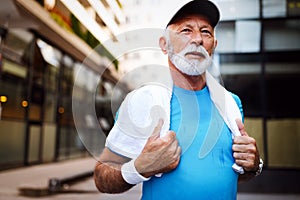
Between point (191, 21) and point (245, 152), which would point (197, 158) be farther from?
point (191, 21)

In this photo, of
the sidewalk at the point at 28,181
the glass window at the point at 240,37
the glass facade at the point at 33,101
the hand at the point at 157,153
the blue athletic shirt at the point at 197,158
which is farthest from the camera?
the glass facade at the point at 33,101

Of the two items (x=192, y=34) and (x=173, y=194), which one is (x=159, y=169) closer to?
(x=173, y=194)

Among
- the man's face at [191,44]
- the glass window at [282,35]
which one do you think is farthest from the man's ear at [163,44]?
the glass window at [282,35]

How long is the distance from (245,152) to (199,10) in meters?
0.45

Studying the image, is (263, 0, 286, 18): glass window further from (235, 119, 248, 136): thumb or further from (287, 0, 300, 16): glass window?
(235, 119, 248, 136): thumb

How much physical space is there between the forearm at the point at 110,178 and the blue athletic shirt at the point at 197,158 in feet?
0.25

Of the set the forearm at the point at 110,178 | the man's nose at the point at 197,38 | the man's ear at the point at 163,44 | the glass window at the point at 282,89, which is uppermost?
the glass window at the point at 282,89

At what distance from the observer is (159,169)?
3.20 feet

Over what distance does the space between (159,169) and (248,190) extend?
283 inches

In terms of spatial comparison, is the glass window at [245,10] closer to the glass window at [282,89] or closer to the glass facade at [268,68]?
the glass facade at [268,68]

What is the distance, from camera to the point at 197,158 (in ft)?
3.51

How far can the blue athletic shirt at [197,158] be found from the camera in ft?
3.39

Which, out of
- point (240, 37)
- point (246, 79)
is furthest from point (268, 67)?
point (240, 37)

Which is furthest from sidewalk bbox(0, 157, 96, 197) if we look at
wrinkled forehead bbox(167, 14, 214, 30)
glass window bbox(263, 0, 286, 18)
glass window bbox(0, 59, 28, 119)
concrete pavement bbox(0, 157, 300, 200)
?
wrinkled forehead bbox(167, 14, 214, 30)
